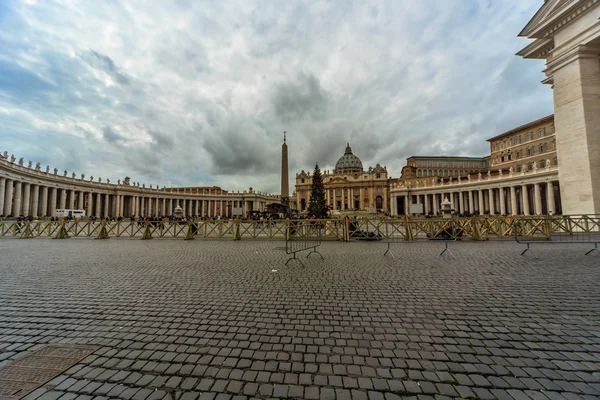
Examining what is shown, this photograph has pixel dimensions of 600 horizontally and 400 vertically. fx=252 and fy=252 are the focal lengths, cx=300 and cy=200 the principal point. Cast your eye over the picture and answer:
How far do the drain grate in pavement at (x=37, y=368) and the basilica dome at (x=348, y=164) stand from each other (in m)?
124

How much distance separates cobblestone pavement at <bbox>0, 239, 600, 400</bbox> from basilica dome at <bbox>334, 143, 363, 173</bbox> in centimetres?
11931

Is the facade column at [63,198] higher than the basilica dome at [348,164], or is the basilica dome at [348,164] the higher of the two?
the basilica dome at [348,164]

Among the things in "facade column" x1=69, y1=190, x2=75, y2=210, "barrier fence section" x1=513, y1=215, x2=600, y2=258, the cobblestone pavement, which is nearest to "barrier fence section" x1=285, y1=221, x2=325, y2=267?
the cobblestone pavement

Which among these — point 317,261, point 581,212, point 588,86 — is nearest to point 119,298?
point 317,261

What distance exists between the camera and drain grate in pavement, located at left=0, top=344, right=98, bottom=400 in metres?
2.28

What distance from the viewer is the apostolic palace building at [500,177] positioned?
51.9ft

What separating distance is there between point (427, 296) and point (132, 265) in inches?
334

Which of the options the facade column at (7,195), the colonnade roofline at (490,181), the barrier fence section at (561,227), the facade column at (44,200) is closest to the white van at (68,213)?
the facade column at (44,200)

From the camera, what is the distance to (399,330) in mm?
3393

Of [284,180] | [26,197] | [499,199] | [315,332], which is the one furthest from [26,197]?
[499,199]

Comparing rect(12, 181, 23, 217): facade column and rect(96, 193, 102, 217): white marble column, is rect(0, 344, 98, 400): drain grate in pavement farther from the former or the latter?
rect(96, 193, 102, 217): white marble column

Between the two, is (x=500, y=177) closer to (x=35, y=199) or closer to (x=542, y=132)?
(x=542, y=132)

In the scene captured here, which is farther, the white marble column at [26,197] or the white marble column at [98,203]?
the white marble column at [98,203]

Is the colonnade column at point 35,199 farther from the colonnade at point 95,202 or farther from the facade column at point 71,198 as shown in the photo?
the facade column at point 71,198
